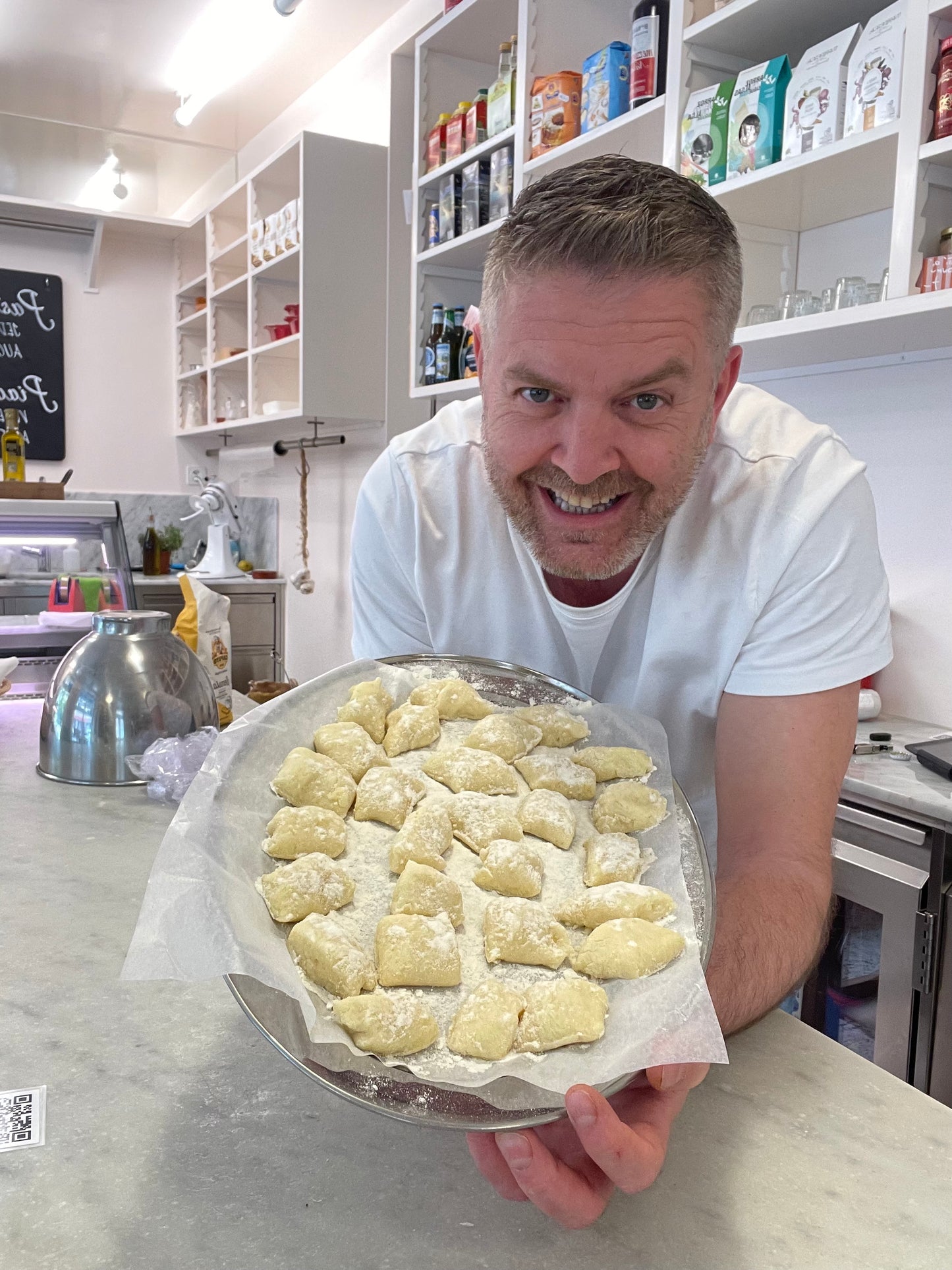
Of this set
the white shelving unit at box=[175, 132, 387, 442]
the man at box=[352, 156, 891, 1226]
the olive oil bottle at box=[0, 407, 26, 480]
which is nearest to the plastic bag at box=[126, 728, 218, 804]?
the man at box=[352, 156, 891, 1226]

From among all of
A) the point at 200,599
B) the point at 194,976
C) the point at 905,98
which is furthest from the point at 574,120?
the point at 194,976

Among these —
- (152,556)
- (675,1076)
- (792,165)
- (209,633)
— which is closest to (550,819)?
(675,1076)

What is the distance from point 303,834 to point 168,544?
3837 millimetres

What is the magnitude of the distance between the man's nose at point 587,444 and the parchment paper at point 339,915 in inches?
11.7

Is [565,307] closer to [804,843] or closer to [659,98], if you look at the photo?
[804,843]

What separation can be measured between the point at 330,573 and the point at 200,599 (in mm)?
2100

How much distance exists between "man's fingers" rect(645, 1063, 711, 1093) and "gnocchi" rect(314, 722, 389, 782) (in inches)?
14.5

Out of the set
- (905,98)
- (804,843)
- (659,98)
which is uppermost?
(659,98)

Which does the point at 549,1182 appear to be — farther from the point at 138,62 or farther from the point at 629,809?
the point at 138,62

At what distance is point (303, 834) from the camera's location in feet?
2.35

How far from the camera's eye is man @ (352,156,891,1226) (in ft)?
2.84

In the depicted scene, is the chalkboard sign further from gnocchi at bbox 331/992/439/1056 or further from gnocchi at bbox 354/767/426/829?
gnocchi at bbox 331/992/439/1056

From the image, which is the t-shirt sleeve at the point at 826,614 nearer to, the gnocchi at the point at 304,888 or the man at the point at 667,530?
the man at the point at 667,530

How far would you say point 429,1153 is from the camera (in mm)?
607
